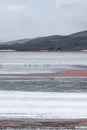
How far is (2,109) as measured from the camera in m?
14.4

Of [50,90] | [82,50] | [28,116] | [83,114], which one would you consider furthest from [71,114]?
[82,50]

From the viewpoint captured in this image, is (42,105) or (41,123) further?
(42,105)

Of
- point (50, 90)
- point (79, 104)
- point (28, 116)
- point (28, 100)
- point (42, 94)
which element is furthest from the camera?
point (50, 90)

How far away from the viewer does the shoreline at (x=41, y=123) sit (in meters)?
11.3

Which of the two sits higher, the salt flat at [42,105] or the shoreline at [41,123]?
the shoreline at [41,123]

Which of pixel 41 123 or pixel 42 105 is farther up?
pixel 41 123

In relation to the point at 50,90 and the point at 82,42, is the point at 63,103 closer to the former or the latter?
the point at 50,90

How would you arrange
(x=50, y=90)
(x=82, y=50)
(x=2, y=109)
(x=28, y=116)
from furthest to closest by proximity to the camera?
1. (x=82, y=50)
2. (x=50, y=90)
3. (x=2, y=109)
4. (x=28, y=116)

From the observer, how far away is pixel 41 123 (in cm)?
1167

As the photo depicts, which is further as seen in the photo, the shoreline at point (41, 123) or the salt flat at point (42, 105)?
the salt flat at point (42, 105)

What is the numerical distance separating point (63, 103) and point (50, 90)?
4.15 meters

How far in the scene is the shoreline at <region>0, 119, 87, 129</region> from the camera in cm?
1129

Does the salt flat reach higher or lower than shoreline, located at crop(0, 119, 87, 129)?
lower

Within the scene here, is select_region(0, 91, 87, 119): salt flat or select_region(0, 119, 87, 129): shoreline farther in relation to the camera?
select_region(0, 91, 87, 119): salt flat
